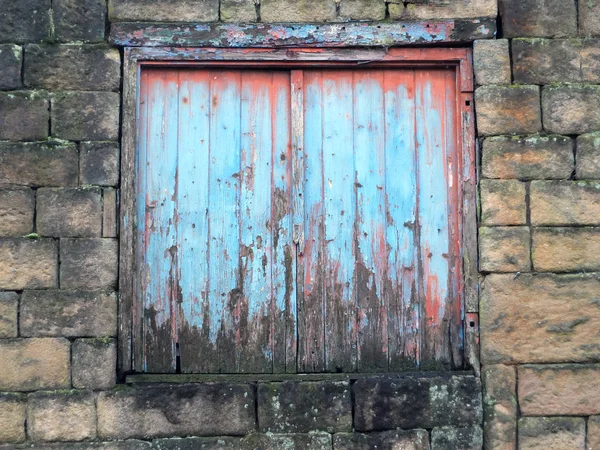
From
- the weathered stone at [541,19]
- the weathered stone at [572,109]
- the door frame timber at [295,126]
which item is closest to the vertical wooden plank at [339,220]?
the door frame timber at [295,126]

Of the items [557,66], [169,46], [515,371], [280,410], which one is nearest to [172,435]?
[280,410]

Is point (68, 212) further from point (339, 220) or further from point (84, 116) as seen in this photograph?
point (339, 220)

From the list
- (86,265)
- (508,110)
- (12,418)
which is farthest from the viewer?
(508,110)

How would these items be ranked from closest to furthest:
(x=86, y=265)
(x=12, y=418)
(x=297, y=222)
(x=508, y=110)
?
(x=12, y=418), (x=86, y=265), (x=508, y=110), (x=297, y=222)

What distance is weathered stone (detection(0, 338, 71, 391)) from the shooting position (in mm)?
3646

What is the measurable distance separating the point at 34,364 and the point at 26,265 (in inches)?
20.3

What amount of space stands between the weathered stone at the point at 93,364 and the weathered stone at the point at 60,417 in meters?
0.09

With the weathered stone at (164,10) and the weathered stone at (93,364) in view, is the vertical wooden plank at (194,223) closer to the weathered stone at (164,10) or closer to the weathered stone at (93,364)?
the weathered stone at (164,10)

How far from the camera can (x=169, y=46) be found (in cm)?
393

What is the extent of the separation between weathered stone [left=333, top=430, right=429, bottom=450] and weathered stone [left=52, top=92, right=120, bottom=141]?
2.02m

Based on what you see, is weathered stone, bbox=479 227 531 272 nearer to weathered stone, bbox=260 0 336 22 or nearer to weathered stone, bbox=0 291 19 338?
weathered stone, bbox=260 0 336 22

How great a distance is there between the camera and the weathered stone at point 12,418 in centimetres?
362

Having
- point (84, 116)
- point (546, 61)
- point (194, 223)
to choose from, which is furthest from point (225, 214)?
point (546, 61)

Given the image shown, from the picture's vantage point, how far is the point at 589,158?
3.79 m
